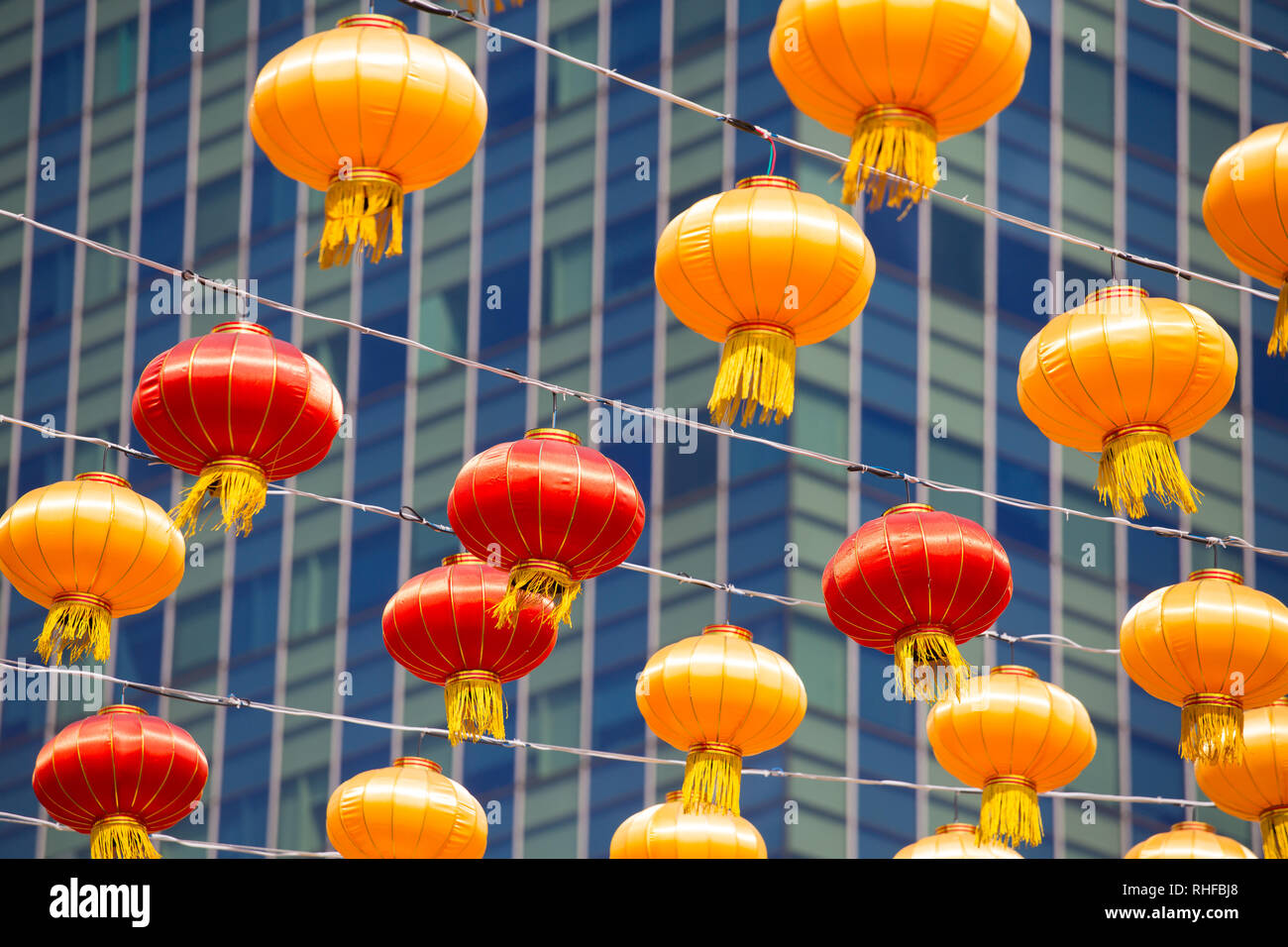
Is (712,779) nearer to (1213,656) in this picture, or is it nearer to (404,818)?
(404,818)

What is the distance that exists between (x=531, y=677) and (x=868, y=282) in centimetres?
1848

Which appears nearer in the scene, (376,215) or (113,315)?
(376,215)

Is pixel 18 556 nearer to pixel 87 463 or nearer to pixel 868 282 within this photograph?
pixel 868 282

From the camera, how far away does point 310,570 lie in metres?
32.2

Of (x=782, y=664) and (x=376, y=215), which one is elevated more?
(x=376, y=215)

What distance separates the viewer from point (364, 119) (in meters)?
10.3

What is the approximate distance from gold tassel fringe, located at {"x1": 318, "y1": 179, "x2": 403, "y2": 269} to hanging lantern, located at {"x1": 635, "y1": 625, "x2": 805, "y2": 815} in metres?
3.27

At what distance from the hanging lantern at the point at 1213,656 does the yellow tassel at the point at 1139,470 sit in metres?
1.19

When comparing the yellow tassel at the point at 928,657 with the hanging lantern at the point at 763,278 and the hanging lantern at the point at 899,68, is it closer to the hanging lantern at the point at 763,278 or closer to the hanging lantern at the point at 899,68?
the hanging lantern at the point at 763,278

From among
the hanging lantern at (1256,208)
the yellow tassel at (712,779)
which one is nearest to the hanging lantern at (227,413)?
the yellow tassel at (712,779)

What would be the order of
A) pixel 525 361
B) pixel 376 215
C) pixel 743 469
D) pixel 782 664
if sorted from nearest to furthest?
pixel 376 215 → pixel 782 664 → pixel 743 469 → pixel 525 361

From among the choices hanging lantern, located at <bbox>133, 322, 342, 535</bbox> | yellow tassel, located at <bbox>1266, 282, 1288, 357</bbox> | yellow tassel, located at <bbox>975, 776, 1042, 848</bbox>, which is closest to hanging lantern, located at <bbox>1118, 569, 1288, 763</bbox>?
yellow tassel, located at <bbox>975, 776, 1042, 848</bbox>

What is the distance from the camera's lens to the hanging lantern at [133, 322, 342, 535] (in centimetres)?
1115
